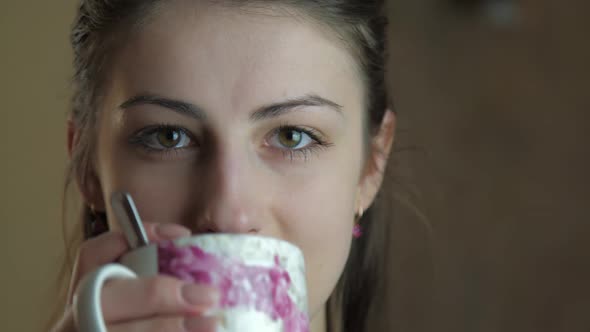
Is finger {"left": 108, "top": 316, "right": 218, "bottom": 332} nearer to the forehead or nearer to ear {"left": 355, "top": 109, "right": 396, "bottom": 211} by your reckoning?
the forehead

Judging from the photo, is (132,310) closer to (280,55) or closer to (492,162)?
(280,55)

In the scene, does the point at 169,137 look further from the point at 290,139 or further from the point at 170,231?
the point at 170,231

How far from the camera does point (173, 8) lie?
0.99 meters

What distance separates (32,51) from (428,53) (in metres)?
0.97

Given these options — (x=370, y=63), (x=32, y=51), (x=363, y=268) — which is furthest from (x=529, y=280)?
(x=32, y=51)

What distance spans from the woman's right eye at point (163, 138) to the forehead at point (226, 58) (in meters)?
0.05

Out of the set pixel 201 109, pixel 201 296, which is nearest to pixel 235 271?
pixel 201 296

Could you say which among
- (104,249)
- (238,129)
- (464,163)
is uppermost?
(238,129)

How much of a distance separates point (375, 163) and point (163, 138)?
0.39 meters

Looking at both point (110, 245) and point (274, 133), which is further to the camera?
point (274, 133)

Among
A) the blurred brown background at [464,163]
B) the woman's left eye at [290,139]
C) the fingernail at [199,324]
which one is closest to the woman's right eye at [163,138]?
the woman's left eye at [290,139]

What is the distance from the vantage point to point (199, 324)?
2.27ft

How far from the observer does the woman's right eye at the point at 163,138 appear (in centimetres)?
99

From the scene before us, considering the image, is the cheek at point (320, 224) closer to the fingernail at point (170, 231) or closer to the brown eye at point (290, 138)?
the brown eye at point (290, 138)
